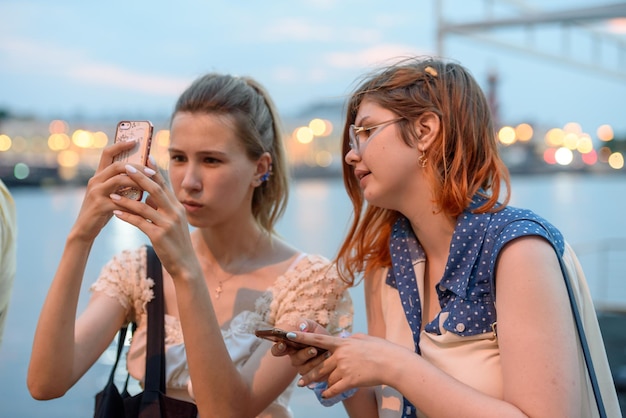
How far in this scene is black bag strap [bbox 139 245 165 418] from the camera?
195 cm

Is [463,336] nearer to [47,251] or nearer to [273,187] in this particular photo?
[273,187]

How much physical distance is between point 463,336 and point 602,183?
147 feet

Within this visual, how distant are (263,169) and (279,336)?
97 cm

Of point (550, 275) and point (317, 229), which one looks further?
point (317, 229)

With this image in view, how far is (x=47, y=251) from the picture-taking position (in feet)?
65.2

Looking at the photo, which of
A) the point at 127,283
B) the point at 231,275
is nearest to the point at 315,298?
the point at 231,275

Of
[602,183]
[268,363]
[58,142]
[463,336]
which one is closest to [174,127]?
[268,363]

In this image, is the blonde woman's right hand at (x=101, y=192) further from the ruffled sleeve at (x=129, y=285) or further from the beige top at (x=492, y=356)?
the beige top at (x=492, y=356)

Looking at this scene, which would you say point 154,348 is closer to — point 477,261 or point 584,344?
point 477,261

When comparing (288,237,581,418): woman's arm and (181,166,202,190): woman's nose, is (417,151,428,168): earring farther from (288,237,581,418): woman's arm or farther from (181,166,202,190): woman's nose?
(181,166,202,190): woman's nose

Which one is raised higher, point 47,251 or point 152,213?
point 152,213

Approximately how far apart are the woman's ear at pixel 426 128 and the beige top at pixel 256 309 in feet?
1.98

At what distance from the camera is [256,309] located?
2.22m

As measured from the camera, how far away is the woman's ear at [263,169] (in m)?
2.38
